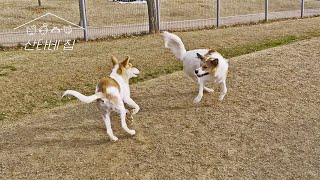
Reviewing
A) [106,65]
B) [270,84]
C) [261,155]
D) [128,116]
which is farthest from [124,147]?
[106,65]

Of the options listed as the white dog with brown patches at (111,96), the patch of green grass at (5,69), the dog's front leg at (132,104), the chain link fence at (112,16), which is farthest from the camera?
the chain link fence at (112,16)

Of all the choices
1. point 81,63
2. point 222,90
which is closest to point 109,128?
point 222,90

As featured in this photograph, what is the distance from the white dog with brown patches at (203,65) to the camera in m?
6.04

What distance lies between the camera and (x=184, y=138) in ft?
18.2

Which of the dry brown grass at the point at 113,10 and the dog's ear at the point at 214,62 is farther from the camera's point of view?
the dry brown grass at the point at 113,10

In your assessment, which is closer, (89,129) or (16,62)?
(89,129)

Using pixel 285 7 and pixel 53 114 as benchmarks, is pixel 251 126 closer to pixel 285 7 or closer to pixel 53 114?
pixel 53 114

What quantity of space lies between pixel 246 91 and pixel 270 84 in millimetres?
551

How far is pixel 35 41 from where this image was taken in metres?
11.8

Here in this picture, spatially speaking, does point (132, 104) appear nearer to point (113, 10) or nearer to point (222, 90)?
point (222, 90)

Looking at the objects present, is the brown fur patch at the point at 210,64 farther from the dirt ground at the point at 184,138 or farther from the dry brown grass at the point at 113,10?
the dry brown grass at the point at 113,10

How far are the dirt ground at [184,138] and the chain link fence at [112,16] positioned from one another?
562 cm

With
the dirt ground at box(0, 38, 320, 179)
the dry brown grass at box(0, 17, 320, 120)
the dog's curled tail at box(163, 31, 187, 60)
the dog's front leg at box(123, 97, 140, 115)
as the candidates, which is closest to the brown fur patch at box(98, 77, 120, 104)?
the dog's front leg at box(123, 97, 140, 115)

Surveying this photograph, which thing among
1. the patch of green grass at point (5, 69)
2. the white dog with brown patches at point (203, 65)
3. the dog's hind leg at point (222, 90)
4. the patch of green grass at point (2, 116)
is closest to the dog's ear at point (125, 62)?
the white dog with brown patches at point (203, 65)
